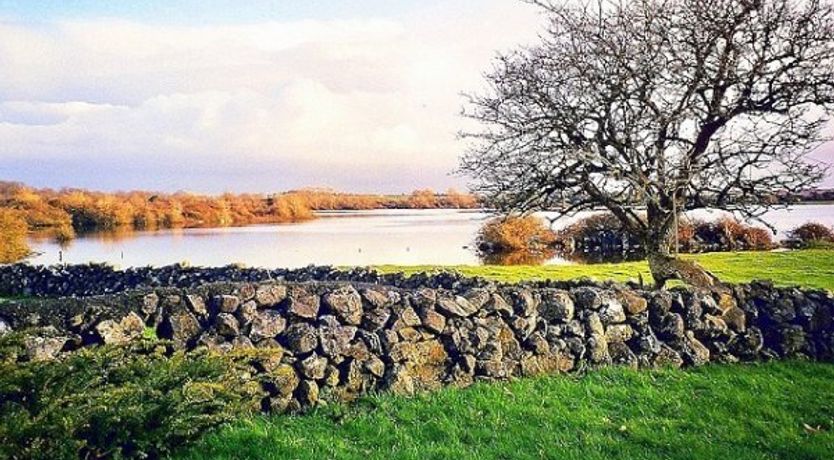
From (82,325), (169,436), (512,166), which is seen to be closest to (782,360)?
(512,166)

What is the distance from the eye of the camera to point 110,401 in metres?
5.12

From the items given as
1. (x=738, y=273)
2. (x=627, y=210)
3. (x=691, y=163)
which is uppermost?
(x=691, y=163)

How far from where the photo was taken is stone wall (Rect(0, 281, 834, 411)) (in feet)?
23.7

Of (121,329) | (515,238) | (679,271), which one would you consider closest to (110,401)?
(121,329)

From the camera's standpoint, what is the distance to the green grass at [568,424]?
6168 mm

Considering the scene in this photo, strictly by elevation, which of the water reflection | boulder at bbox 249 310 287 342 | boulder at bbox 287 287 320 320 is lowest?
the water reflection

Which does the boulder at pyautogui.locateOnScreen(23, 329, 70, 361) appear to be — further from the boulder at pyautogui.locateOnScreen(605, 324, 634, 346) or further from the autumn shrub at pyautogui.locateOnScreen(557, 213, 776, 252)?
the autumn shrub at pyautogui.locateOnScreen(557, 213, 776, 252)

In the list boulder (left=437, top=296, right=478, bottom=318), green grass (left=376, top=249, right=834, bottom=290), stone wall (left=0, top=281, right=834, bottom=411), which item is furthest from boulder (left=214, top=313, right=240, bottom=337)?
green grass (left=376, top=249, right=834, bottom=290)

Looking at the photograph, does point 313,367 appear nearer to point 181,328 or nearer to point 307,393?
point 307,393

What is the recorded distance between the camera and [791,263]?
23.0 metres

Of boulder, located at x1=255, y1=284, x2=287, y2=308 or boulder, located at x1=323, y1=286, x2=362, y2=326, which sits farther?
boulder, located at x1=323, y1=286, x2=362, y2=326

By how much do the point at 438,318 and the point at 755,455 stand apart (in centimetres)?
355

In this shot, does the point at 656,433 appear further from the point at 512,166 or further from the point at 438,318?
the point at 512,166

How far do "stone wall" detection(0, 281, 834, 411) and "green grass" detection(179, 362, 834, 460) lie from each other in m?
0.39
